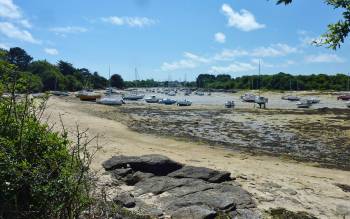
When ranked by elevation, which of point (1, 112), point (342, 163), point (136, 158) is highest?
point (1, 112)

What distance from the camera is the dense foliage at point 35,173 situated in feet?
23.5

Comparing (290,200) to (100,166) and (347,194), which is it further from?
(100,166)

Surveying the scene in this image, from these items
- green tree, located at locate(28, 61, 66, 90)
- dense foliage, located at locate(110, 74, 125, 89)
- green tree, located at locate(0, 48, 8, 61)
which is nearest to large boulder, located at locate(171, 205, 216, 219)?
green tree, located at locate(0, 48, 8, 61)

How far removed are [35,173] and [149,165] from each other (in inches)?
364

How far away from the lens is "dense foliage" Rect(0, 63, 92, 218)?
715cm

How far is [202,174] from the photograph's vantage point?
1532 centimetres

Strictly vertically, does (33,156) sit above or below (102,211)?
above

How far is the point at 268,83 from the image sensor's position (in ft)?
509

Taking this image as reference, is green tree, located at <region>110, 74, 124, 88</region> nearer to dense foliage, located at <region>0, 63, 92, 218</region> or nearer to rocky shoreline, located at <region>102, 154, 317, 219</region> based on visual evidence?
rocky shoreline, located at <region>102, 154, 317, 219</region>

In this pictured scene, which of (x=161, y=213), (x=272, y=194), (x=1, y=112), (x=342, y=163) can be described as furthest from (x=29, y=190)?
(x=342, y=163)

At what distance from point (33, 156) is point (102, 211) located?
1.78m

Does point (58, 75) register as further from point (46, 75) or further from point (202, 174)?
point (202, 174)

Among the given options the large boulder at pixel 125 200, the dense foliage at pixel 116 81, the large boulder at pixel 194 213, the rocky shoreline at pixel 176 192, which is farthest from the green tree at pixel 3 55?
the dense foliage at pixel 116 81

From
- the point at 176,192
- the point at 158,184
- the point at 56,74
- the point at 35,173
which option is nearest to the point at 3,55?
the point at 35,173
